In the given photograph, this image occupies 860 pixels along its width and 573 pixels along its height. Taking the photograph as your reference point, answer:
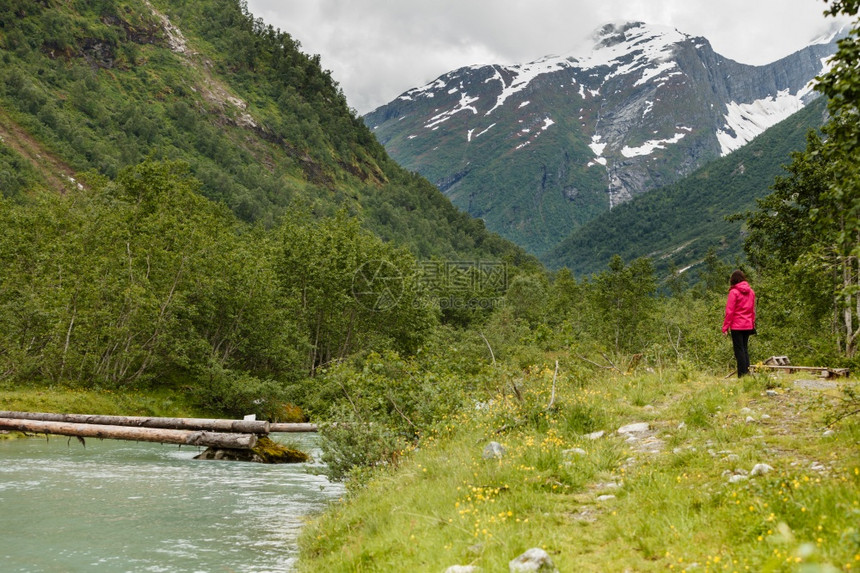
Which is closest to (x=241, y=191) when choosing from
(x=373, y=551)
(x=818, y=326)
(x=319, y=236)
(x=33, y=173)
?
(x=33, y=173)

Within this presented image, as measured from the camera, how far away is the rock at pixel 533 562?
553cm

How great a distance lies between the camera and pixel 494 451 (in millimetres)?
9539

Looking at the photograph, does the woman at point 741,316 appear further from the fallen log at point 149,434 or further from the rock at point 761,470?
the fallen log at point 149,434

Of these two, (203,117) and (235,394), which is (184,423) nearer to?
(235,394)

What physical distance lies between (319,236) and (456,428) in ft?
138

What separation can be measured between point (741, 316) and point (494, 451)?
7767mm

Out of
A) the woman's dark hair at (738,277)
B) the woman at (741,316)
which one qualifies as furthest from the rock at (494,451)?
the woman's dark hair at (738,277)

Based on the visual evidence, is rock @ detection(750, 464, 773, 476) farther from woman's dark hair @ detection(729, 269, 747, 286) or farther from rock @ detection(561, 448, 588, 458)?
woman's dark hair @ detection(729, 269, 747, 286)

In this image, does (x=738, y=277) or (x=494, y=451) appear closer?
(x=494, y=451)

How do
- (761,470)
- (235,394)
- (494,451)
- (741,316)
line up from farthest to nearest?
(235,394) < (741,316) < (494,451) < (761,470)

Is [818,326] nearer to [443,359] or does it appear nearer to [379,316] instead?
[443,359]

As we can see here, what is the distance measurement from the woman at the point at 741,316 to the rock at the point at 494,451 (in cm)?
723

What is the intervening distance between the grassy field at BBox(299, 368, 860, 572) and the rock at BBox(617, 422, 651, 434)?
0.11 m

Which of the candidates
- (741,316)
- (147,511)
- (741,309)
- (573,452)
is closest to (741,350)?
(741,316)
